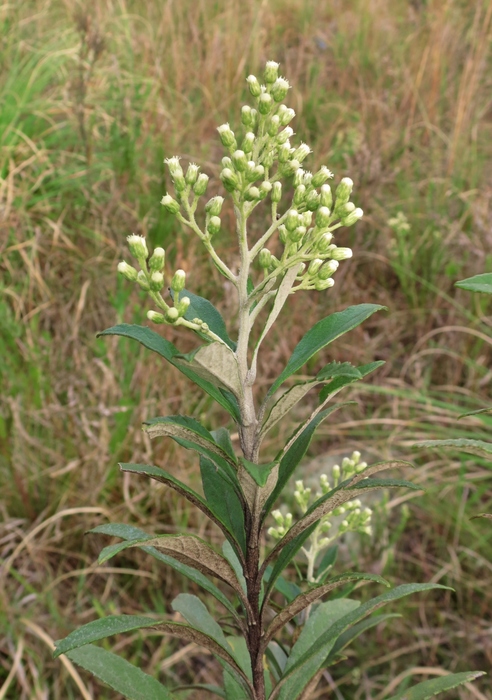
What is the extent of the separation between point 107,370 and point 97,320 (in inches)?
16.8

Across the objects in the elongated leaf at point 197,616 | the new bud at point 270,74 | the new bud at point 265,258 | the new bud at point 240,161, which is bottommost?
the elongated leaf at point 197,616

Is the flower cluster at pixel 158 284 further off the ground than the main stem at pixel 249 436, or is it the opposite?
the flower cluster at pixel 158 284

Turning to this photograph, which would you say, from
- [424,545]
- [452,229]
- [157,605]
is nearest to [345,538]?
[424,545]

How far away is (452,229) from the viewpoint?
3400 mm

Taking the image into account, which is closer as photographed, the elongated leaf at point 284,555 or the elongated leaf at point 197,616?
the elongated leaf at point 284,555

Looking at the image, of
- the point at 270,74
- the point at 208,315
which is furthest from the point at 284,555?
the point at 270,74

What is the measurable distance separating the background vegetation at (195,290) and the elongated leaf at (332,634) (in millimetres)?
1388

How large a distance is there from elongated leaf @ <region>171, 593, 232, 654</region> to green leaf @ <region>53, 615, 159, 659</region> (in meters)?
0.21

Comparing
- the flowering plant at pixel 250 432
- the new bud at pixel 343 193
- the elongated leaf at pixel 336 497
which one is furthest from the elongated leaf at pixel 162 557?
the new bud at pixel 343 193

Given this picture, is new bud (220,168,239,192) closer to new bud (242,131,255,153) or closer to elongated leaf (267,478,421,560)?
new bud (242,131,255,153)

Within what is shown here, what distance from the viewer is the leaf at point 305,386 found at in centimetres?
67

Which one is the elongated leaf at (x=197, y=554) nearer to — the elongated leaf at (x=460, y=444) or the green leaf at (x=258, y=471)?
the green leaf at (x=258, y=471)

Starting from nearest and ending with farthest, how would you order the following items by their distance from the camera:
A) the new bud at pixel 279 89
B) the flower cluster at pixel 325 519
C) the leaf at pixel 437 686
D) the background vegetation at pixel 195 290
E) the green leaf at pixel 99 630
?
the green leaf at pixel 99 630
the leaf at pixel 437 686
the new bud at pixel 279 89
the flower cluster at pixel 325 519
the background vegetation at pixel 195 290

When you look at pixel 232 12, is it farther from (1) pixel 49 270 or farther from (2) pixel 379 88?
(1) pixel 49 270
